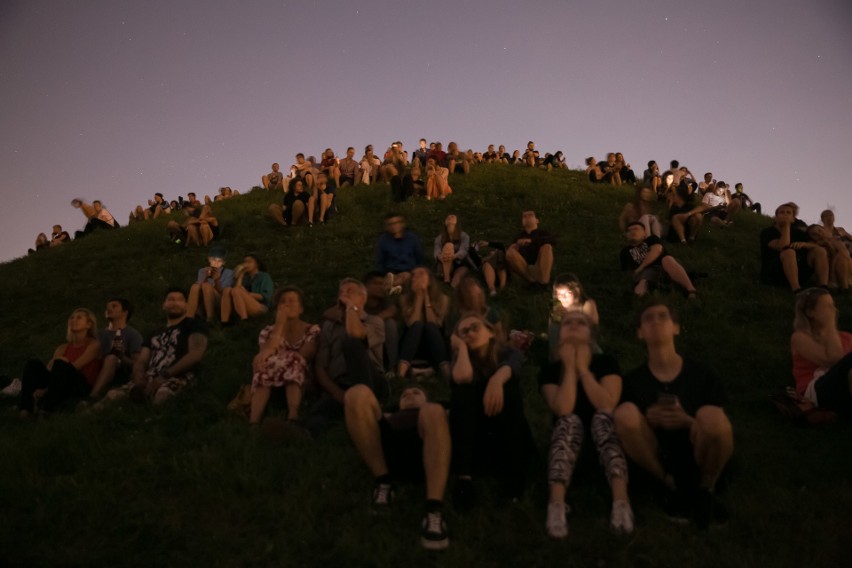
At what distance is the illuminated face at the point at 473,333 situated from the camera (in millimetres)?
4332

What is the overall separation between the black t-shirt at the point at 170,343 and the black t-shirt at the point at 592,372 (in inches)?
169

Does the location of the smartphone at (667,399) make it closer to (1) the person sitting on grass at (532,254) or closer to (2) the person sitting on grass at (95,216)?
(1) the person sitting on grass at (532,254)

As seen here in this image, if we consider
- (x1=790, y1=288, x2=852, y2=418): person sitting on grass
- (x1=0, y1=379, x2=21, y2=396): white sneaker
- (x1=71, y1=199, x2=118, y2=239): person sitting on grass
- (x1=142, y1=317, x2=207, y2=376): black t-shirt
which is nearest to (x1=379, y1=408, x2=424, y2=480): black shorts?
(x1=142, y1=317, x2=207, y2=376): black t-shirt

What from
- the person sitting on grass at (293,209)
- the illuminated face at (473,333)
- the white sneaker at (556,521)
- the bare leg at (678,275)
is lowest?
the white sneaker at (556,521)

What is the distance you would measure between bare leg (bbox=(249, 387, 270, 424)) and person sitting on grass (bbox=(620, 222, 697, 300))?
5939 millimetres

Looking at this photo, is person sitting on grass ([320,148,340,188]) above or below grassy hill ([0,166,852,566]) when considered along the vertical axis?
above

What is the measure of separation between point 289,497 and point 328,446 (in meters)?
0.82

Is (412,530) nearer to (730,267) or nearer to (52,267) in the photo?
(730,267)

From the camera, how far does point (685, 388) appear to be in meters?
4.10

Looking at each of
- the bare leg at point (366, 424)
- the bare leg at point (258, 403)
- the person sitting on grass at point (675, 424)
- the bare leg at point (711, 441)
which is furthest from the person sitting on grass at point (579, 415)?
the bare leg at point (258, 403)

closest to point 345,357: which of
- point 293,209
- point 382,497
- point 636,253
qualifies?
point 382,497

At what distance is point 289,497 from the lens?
163 inches

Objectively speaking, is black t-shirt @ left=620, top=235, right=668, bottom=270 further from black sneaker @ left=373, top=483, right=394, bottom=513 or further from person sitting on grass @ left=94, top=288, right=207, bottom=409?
black sneaker @ left=373, top=483, right=394, bottom=513

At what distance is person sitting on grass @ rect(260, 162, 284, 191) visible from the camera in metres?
20.9
